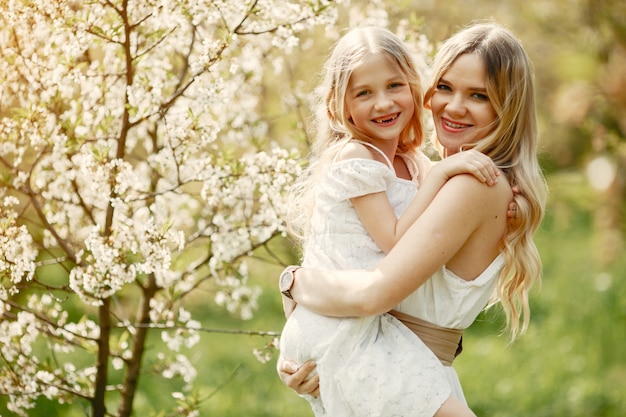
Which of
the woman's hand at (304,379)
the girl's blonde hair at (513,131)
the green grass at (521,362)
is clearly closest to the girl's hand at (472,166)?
the girl's blonde hair at (513,131)

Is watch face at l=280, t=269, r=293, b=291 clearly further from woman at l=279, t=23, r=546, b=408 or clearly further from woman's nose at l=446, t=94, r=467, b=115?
woman's nose at l=446, t=94, r=467, b=115

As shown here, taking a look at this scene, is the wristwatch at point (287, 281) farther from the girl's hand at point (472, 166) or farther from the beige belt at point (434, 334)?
the girl's hand at point (472, 166)

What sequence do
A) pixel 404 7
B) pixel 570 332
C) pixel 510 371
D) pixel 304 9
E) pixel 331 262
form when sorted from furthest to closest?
pixel 570 332 → pixel 510 371 → pixel 404 7 → pixel 304 9 → pixel 331 262

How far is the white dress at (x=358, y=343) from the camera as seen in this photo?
2.60m

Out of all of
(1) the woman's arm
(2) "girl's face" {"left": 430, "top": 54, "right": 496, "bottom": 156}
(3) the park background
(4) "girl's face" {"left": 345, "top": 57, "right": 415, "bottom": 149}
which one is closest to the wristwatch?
(1) the woman's arm

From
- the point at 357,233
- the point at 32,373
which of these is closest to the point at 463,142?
the point at 357,233

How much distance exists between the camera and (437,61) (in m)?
2.96

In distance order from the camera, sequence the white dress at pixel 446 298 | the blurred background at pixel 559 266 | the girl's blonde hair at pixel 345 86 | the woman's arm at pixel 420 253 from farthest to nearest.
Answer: the blurred background at pixel 559 266
the girl's blonde hair at pixel 345 86
the white dress at pixel 446 298
the woman's arm at pixel 420 253

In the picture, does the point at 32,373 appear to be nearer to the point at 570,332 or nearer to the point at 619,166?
the point at 570,332

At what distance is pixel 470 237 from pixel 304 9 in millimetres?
1354

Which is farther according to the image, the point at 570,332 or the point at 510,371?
the point at 570,332

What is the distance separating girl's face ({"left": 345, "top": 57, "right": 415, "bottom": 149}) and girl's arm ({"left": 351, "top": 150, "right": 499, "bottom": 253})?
267 millimetres

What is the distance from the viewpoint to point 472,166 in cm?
261

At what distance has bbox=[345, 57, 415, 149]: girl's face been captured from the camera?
2836mm
